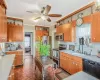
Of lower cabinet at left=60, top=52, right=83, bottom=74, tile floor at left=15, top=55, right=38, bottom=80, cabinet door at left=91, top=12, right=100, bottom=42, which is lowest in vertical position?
tile floor at left=15, top=55, right=38, bottom=80

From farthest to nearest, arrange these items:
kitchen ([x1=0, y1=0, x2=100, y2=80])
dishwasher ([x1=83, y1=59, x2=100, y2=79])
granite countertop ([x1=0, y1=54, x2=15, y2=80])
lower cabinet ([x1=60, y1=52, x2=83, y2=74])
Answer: lower cabinet ([x1=60, y1=52, x2=83, y2=74]), kitchen ([x1=0, y1=0, x2=100, y2=80]), dishwasher ([x1=83, y1=59, x2=100, y2=79]), granite countertop ([x1=0, y1=54, x2=15, y2=80])

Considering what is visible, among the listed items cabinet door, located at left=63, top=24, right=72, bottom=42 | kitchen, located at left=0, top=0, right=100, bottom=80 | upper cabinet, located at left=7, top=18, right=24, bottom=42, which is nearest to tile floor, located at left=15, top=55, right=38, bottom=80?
kitchen, located at left=0, top=0, right=100, bottom=80

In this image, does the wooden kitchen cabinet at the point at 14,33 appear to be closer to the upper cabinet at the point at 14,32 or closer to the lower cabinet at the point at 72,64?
the upper cabinet at the point at 14,32

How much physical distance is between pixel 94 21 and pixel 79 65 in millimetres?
1585

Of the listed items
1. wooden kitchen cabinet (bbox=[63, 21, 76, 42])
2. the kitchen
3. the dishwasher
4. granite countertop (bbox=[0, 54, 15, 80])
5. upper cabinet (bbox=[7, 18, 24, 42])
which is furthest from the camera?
upper cabinet (bbox=[7, 18, 24, 42])

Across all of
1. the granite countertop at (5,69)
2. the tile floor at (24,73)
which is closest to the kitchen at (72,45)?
the granite countertop at (5,69)

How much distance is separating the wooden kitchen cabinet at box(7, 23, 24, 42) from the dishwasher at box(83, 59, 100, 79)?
388cm

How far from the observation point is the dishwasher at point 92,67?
2523 mm

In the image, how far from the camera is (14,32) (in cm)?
532

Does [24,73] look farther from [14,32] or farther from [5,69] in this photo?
[5,69]

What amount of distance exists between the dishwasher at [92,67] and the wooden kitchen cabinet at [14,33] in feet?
12.7

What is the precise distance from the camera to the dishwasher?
2523 mm

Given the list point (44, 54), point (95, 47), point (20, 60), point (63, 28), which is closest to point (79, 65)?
point (95, 47)

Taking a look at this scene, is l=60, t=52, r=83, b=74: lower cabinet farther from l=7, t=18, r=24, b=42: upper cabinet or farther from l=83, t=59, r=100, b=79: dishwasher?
l=7, t=18, r=24, b=42: upper cabinet
